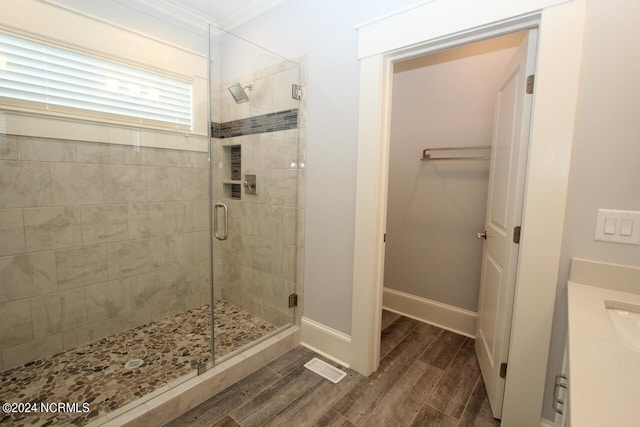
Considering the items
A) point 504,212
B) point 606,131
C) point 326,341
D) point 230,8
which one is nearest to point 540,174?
point 606,131

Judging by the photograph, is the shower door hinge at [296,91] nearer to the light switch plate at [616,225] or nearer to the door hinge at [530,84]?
the door hinge at [530,84]

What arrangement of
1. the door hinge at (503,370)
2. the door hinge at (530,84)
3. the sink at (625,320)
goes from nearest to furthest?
the sink at (625,320), the door hinge at (530,84), the door hinge at (503,370)

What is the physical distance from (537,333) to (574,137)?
890mm

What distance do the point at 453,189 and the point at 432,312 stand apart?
112 cm

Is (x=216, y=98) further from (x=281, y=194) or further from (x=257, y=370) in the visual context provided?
(x=257, y=370)

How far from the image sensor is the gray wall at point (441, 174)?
89.9 inches

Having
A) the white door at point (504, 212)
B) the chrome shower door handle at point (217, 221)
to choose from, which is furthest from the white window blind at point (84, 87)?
the white door at point (504, 212)

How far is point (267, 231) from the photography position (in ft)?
8.00

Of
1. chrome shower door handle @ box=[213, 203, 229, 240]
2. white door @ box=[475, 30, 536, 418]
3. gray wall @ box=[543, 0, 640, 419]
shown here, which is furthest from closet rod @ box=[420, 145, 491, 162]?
chrome shower door handle @ box=[213, 203, 229, 240]

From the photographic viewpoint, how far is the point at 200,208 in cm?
274

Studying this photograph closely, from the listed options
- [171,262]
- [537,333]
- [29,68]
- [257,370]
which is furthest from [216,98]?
[537,333]

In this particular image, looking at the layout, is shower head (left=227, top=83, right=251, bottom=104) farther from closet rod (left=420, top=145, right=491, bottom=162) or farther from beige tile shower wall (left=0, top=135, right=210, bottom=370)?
closet rod (left=420, top=145, right=491, bottom=162)

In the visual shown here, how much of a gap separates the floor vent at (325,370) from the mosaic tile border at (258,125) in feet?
5.69

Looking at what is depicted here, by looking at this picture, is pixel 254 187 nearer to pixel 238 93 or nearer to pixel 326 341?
pixel 238 93
